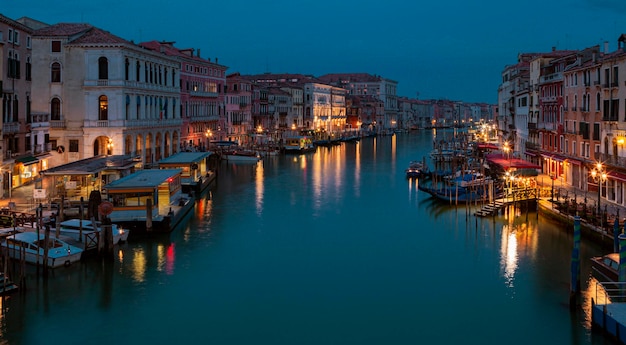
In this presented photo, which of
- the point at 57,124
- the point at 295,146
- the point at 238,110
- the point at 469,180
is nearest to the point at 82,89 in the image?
the point at 57,124

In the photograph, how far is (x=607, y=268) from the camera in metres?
12.1

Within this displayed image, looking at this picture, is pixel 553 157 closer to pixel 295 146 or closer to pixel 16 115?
pixel 16 115

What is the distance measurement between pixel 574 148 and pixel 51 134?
18.4 m

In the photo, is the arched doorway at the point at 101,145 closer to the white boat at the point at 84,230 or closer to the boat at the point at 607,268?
the white boat at the point at 84,230

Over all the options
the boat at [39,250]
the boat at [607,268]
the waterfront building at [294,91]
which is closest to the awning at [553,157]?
the boat at [607,268]

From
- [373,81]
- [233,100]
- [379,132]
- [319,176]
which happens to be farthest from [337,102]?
[319,176]

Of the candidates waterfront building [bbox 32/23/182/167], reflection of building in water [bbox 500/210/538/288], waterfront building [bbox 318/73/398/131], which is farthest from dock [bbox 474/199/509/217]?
waterfront building [bbox 318/73/398/131]

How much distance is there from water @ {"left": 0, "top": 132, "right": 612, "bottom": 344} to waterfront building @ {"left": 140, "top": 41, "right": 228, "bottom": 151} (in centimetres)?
1833

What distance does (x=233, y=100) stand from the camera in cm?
5038

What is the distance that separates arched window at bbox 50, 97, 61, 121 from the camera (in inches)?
996

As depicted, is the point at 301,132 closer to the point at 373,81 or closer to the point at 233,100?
the point at 233,100

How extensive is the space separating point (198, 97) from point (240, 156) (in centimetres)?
431

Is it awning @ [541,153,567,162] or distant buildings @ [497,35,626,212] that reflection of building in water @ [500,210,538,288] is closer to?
distant buildings @ [497,35,626,212]

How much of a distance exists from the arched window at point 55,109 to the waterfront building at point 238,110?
23.0 meters
